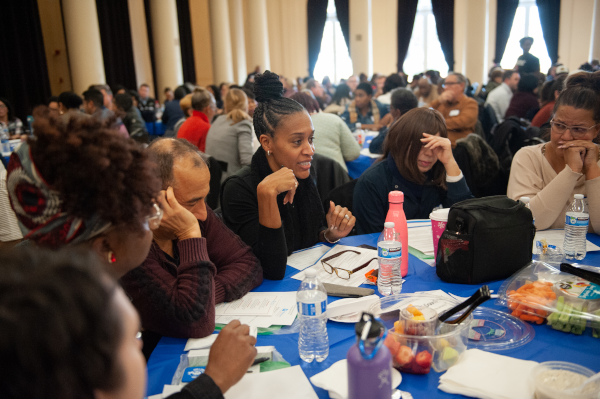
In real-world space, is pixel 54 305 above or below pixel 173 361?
above

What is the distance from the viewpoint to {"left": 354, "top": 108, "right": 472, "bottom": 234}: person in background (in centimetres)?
219

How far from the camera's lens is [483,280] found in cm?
154

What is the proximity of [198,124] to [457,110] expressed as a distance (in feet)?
9.93

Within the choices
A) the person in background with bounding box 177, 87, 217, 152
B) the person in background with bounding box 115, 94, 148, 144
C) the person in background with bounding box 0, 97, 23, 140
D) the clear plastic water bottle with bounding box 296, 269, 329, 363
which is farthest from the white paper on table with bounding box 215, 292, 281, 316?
the person in background with bounding box 0, 97, 23, 140

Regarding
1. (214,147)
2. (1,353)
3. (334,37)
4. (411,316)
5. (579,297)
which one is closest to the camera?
(1,353)

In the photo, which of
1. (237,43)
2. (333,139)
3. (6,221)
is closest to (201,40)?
(237,43)

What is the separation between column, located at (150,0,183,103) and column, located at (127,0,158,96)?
1443mm

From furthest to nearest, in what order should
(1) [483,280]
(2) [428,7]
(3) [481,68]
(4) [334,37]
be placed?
(4) [334,37]
(2) [428,7]
(3) [481,68]
(1) [483,280]

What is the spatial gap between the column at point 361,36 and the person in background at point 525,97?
9.11 metres

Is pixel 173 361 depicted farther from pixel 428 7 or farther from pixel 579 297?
pixel 428 7

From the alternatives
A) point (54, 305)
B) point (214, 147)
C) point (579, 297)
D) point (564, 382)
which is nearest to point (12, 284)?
point (54, 305)

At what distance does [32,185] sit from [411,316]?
35.7 inches

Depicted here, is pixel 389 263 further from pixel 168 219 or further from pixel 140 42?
pixel 140 42

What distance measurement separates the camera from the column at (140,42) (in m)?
11.9
